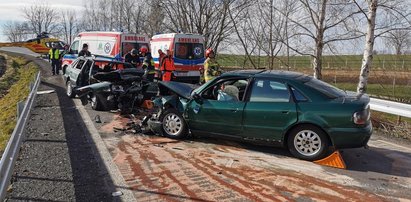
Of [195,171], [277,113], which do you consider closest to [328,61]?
[277,113]

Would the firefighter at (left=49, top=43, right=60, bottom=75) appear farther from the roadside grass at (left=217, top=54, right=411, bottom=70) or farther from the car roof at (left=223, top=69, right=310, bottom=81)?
the car roof at (left=223, top=69, right=310, bottom=81)

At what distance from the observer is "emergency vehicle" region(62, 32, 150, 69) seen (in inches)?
646

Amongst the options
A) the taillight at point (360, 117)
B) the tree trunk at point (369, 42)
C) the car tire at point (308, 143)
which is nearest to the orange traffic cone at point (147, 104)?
the car tire at point (308, 143)

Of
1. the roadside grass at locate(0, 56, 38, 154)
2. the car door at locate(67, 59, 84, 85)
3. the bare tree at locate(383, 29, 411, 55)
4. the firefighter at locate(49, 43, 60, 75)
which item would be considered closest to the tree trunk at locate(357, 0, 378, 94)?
the bare tree at locate(383, 29, 411, 55)

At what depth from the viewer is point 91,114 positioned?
9938mm

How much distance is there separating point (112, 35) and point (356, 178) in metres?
13.6

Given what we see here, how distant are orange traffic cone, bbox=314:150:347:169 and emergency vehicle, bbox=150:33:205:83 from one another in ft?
36.1

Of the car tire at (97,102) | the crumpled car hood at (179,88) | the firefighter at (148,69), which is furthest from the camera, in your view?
the firefighter at (148,69)

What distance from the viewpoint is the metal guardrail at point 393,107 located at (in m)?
8.27

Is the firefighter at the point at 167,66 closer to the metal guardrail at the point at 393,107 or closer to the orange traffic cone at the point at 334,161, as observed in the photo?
the metal guardrail at the point at 393,107

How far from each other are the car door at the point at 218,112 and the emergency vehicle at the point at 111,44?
10009mm

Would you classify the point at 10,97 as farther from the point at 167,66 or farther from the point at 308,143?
the point at 308,143

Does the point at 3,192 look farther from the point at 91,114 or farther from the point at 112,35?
the point at 112,35

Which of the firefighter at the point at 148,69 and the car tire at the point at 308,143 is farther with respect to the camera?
the firefighter at the point at 148,69
